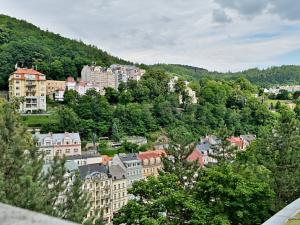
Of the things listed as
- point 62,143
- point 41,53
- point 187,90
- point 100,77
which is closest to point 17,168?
point 62,143

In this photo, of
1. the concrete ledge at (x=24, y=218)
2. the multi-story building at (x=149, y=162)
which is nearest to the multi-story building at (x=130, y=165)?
the multi-story building at (x=149, y=162)

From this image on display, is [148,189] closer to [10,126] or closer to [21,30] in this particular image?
[10,126]

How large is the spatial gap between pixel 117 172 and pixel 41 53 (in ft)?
223

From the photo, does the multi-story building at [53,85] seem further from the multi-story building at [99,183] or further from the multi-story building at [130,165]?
the multi-story building at [99,183]

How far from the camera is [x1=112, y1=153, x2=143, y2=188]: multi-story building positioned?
154ft

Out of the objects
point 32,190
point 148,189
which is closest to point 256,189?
point 148,189

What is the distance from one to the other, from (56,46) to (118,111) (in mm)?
55736

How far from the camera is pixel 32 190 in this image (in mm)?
11312

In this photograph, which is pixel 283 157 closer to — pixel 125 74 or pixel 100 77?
pixel 100 77

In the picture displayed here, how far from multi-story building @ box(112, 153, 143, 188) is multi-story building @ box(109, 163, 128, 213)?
225 centimetres

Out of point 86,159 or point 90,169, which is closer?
point 90,169

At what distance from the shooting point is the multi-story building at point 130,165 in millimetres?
46812

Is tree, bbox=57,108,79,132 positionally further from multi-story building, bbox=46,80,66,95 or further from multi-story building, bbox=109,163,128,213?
multi-story building, bbox=46,80,66,95

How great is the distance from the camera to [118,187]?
42.8m
